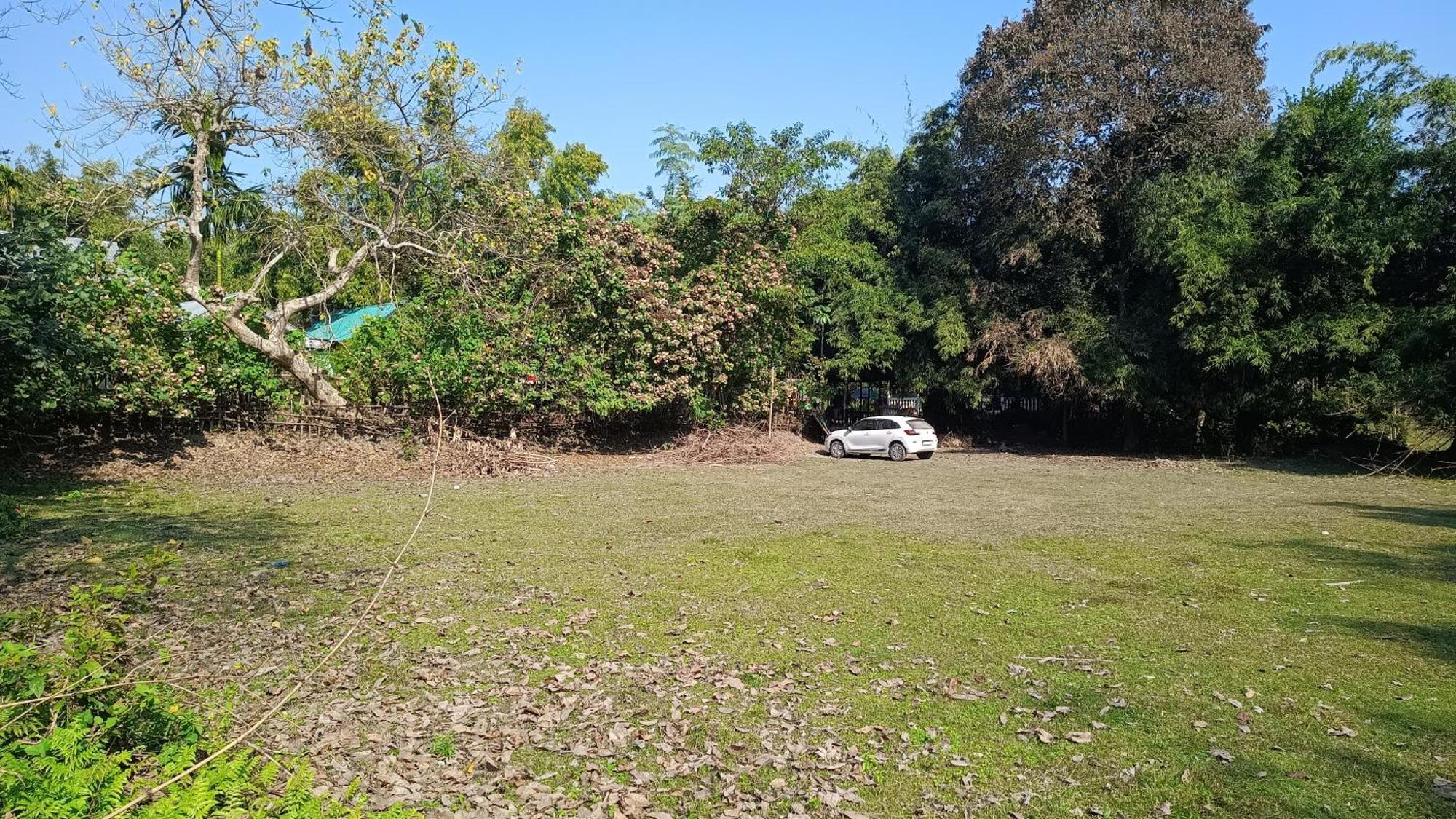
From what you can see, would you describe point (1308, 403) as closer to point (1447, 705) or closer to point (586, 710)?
point (1447, 705)

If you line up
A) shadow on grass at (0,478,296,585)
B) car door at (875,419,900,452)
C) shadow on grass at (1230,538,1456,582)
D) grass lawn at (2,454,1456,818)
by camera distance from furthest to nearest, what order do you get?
car door at (875,419,900,452) < shadow on grass at (0,478,296,585) < shadow on grass at (1230,538,1456,582) < grass lawn at (2,454,1456,818)

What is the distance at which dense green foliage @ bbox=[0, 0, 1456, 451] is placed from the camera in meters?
16.5

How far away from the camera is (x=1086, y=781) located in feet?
13.6

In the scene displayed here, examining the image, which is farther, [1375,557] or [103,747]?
[1375,557]

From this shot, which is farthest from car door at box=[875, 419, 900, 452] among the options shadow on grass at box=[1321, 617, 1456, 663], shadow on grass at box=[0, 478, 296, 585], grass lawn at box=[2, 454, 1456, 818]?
shadow on grass at box=[1321, 617, 1456, 663]

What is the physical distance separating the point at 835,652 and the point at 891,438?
17.5 m

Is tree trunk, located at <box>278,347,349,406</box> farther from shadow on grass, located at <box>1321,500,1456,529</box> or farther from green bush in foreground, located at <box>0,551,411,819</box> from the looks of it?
shadow on grass, located at <box>1321,500,1456,529</box>

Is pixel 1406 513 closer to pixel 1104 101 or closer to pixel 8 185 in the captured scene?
pixel 1104 101

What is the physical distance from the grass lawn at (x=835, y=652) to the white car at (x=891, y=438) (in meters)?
10.5

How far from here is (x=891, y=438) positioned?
23156 mm

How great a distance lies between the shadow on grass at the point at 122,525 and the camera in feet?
29.1

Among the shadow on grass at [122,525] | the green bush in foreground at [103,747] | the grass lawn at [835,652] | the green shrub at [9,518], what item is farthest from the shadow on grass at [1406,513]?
the green shrub at [9,518]

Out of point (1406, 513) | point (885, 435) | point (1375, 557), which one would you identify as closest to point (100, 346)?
point (885, 435)

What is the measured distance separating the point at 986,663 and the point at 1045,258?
2207 cm
